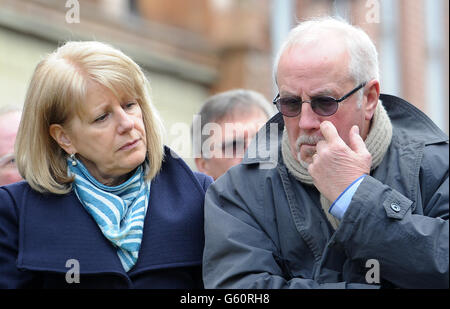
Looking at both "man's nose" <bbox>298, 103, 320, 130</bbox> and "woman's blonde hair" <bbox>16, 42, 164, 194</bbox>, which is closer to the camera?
"man's nose" <bbox>298, 103, 320, 130</bbox>

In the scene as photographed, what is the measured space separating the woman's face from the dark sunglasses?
0.58 m

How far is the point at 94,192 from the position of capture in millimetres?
3234

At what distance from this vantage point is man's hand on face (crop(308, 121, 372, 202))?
2.87 meters

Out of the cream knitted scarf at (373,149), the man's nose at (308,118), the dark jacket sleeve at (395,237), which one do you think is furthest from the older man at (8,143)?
the dark jacket sleeve at (395,237)

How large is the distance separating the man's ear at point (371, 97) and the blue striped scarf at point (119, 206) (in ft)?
2.99

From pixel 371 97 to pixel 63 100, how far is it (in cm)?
119

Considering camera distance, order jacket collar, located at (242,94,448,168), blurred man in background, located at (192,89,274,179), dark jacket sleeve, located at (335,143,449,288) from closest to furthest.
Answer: dark jacket sleeve, located at (335,143,449,288), jacket collar, located at (242,94,448,168), blurred man in background, located at (192,89,274,179)

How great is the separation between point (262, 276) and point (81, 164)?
91 cm

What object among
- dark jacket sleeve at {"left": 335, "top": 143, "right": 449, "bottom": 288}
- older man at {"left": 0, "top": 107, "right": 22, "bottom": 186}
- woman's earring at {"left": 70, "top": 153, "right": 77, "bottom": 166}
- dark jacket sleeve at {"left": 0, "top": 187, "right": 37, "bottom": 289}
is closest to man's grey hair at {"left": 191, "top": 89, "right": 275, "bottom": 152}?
older man at {"left": 0, "top": 107, "right": 22, "bottom": 186}

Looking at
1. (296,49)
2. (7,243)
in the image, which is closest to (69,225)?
(7,243)

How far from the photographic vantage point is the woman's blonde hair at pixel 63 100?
3.21 metres

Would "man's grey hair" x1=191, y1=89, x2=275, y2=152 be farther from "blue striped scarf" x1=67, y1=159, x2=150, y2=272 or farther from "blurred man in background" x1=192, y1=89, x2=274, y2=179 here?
"blue striped scarf" x1=67, y1=159, x2=150, y2=272

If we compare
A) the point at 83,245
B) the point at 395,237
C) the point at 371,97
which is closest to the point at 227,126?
the point at 371,97

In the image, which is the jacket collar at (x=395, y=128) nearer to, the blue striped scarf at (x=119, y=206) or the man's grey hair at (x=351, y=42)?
the man's grey hair at (x=351, y=42)
